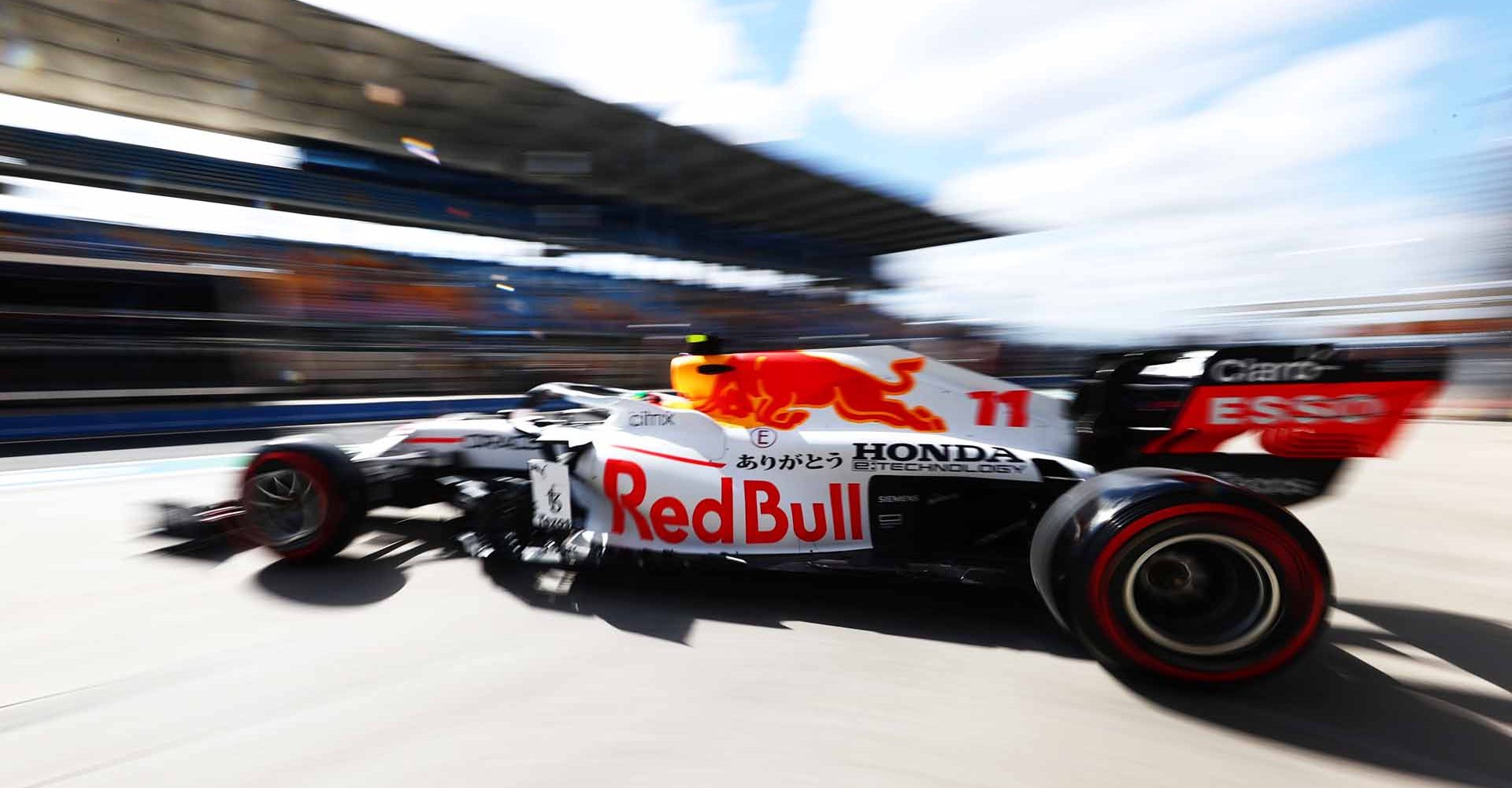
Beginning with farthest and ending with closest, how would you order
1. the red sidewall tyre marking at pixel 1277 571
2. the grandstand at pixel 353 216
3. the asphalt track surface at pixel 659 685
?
1. the grandstand at pixel 353 216
2. the red sidewall tyre marking at pixel 1277 571
3. the asphalt track surface at pixel 659 685

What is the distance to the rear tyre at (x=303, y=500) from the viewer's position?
2.92 metres

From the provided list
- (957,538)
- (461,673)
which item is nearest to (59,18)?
(461,673)

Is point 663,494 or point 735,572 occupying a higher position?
point 663,494

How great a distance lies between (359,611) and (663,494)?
1228 mm

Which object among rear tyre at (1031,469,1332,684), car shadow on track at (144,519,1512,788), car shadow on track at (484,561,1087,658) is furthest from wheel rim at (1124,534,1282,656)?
car shadow on track at (484,561,1087,658)

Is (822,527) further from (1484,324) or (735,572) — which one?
(1484,324)

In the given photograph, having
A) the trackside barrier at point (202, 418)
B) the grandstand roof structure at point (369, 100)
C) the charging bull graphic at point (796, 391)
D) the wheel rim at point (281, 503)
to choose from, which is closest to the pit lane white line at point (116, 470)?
the wheel rim at point (281, 503)

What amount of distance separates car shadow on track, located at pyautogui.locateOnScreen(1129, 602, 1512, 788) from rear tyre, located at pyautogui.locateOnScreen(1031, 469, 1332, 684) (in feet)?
0.32

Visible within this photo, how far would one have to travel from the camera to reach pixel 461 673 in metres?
2.05

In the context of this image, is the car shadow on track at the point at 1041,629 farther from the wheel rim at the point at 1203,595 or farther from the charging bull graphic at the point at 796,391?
the charging bull graphic at the point at 796,391

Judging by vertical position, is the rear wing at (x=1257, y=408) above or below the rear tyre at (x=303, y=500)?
above

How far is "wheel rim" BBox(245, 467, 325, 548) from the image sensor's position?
299 cm

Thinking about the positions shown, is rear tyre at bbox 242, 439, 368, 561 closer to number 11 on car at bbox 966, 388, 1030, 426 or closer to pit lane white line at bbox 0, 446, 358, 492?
pit lane white line at bbox 0, 446, 358, 492

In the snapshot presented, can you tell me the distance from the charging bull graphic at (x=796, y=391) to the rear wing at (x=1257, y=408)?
0.70m
